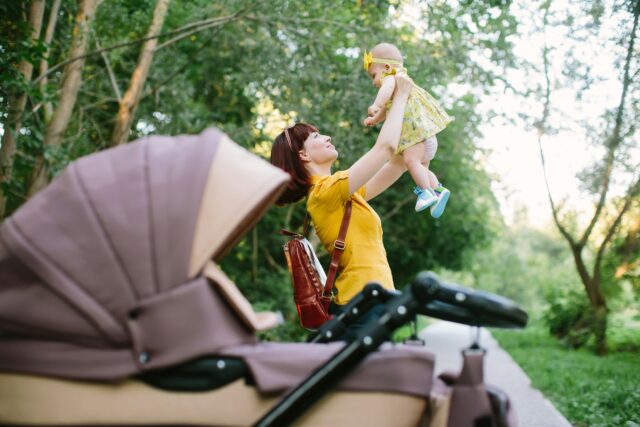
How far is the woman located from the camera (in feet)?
11.0

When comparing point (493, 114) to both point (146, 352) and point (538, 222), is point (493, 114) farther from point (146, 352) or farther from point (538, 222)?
point (538, 222)

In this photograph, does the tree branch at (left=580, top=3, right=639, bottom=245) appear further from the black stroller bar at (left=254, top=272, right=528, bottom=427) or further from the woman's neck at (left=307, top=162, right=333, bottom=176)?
the black stroller bar at (left=254, top=272, right=528, bottom=427)

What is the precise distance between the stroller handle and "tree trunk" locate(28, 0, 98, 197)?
7.12m

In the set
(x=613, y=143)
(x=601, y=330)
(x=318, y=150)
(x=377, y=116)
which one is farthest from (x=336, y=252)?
(x=601, y=330)

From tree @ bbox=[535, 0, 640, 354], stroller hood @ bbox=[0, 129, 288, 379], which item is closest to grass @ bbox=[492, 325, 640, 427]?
tree @ bbox=[535, 0, 640, 354]

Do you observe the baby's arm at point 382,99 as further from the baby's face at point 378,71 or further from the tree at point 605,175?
the tree at point 605,175

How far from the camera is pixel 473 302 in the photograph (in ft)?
7.88

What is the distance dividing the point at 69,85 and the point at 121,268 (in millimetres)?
7505

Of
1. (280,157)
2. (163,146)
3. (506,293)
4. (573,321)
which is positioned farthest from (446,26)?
(506,293)

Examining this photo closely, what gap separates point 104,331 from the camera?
225 cm

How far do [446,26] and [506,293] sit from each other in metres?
45.3

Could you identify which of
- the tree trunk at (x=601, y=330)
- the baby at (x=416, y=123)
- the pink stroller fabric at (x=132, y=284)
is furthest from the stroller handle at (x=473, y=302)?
the tree trunk at (x=601, y=330)

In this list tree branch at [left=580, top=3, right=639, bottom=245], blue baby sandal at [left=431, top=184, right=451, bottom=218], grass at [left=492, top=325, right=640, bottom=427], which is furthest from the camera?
tree branch at [left=580, top=3, right=639, bottom=245]

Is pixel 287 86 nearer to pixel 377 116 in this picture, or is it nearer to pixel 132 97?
pixel 132 97
